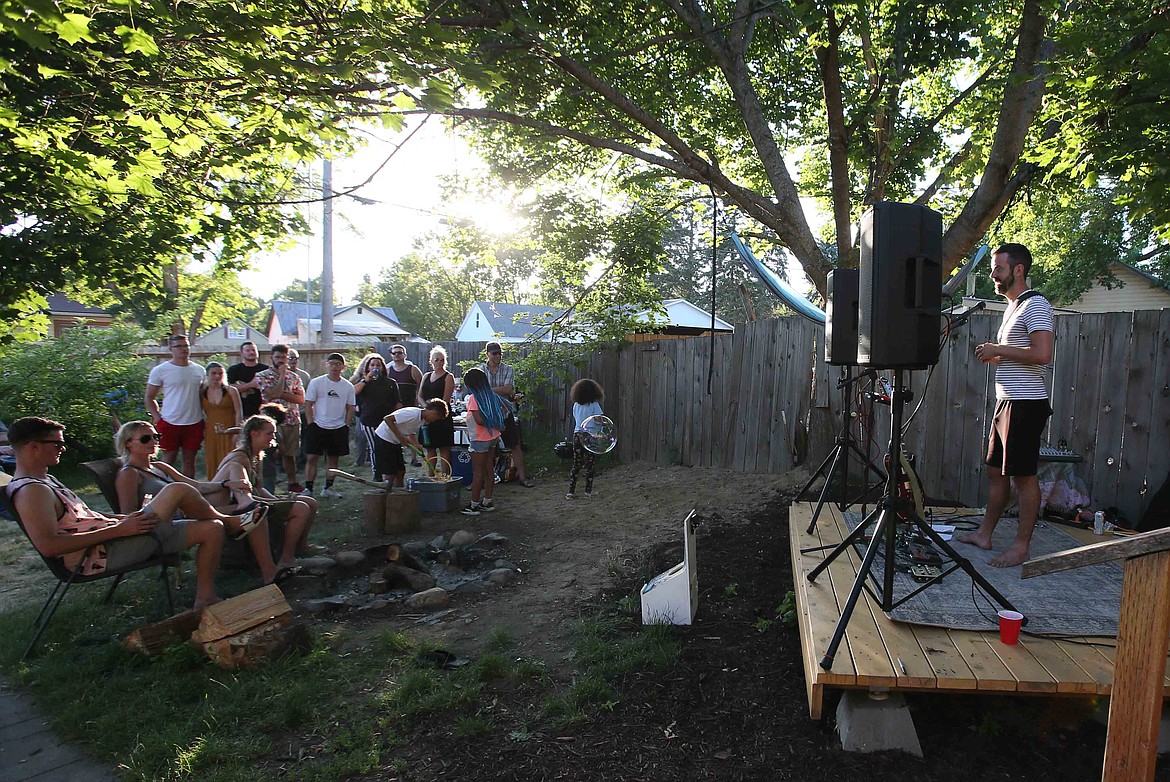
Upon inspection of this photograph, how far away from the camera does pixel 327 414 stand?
7.45m

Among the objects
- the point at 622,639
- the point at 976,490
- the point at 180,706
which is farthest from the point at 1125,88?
the point at 180,706

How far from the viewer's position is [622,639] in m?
3.62

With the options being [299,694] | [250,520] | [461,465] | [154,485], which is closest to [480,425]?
[461,465]

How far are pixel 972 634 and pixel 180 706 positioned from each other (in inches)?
142

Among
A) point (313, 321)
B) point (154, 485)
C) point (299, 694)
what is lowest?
Result: point (299, 694)

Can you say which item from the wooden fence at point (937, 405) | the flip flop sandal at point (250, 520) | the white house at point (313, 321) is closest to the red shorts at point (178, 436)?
the flip flop sandal at point (250, 520)

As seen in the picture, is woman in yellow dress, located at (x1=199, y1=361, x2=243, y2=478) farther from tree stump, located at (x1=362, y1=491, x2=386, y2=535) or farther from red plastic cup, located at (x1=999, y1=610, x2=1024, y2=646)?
red plastic cup, located at (x1=999, y1=610, x2=1024, y2=646)

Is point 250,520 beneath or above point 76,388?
beneath

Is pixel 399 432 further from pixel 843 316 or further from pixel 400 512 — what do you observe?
pixel 843 316

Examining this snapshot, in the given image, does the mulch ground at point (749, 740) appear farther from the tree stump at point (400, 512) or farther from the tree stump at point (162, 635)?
the tree stump at point (400, 512)

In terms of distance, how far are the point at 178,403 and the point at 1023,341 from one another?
280 inches

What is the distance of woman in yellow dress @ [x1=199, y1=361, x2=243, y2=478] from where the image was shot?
6.56 meters

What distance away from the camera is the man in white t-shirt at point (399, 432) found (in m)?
6.70

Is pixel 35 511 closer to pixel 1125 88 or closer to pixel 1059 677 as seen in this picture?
pixel 1059 677
